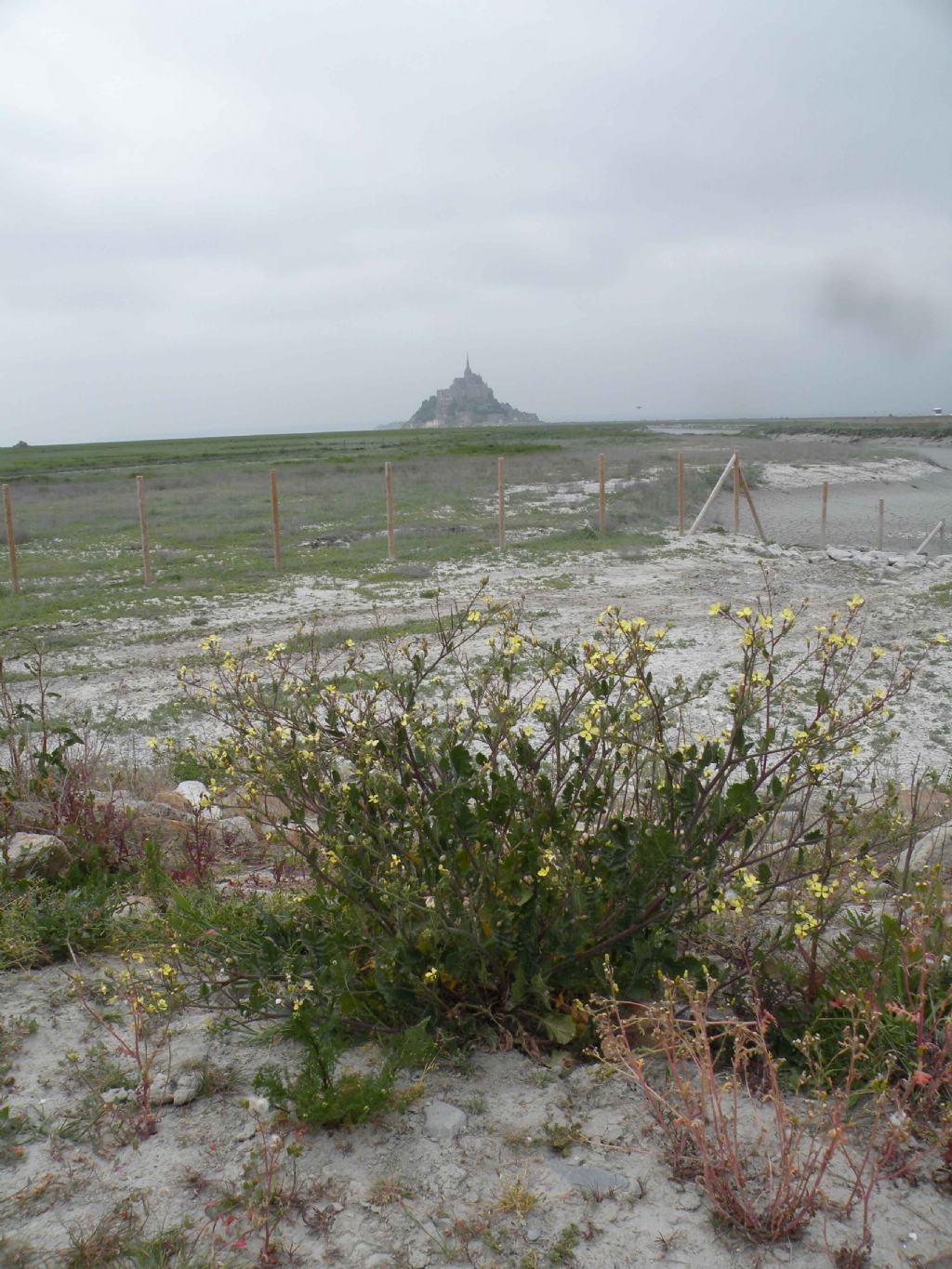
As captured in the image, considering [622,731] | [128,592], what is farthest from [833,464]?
[622,731]

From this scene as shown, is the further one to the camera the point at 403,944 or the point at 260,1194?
the point at 403,944

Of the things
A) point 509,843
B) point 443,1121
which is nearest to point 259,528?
point 509,843

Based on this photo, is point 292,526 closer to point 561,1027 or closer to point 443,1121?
point 561,1027

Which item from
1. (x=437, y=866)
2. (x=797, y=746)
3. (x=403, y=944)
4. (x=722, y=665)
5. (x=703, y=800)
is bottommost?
(x=722, y=665)

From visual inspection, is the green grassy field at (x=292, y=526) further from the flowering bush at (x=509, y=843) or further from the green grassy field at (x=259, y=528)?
the flowering bush at (x=509, y=843)

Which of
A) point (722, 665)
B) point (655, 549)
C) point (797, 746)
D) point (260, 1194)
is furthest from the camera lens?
point (655, 549)

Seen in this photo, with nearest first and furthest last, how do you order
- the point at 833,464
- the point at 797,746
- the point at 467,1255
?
the point at 467,1255 → the point at 797,746 → the point at 833,464

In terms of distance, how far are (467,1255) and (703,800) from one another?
1155 mm

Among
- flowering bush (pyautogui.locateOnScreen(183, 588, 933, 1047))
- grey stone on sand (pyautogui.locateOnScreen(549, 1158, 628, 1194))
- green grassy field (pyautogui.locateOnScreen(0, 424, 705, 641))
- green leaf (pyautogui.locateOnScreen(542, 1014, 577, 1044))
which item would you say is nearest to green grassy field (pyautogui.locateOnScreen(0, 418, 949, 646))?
green grassy field (pyautogui.locateOnScreen(0, 424, 705, 641))

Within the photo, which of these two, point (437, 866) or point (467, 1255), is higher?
point (437, 866)

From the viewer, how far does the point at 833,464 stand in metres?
42.6

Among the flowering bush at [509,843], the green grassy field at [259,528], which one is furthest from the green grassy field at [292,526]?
the flowering bush at [509,843]

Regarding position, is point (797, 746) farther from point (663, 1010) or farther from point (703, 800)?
point (663, 1010)

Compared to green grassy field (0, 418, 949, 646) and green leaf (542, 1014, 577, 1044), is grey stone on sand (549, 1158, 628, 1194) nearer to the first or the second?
green leaf (542, 1014, 577, 1044)
